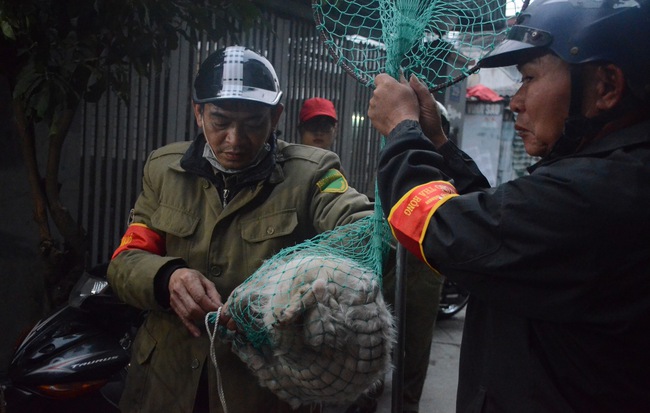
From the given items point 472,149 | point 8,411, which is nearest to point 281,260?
point 8,411

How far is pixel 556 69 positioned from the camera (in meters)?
1.42

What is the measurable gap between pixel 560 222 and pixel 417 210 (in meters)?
0.32

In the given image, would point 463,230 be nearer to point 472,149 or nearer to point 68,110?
point 68,110

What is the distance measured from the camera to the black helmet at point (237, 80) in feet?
7.14

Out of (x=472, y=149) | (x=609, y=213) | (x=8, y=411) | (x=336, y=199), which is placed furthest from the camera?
(x=472, y=149)

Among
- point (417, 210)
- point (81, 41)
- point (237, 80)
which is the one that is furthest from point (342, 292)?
point (81, 41)

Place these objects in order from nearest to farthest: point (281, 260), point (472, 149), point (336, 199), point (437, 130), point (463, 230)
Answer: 1. point (463, 230)
2. point (437, 130)
3. point (281, 260)
4. point (336, 199)
5. point (472, 149)

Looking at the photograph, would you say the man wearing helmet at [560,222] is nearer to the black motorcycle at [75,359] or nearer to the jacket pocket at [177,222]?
the jacket pocket at [177,222]

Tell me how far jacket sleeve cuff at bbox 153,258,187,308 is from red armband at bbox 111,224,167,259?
0.84 feet

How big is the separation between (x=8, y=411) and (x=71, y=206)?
1.91 meters

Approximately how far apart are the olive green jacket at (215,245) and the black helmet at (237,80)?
Answer: 0.83ft

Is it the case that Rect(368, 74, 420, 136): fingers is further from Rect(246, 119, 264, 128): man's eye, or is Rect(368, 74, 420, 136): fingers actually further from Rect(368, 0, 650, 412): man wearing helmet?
Rect(246, 119, 264, 128): man's eye

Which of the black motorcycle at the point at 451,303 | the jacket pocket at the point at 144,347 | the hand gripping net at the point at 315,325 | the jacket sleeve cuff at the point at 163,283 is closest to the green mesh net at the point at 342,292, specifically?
the hand gripping net at the point at 315,325

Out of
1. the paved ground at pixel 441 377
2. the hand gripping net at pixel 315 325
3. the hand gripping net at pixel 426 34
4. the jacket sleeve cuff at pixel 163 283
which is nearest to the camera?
the hand gripping net at pixel 315 325
